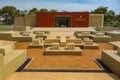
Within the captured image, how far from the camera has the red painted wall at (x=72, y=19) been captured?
41312 millimetres

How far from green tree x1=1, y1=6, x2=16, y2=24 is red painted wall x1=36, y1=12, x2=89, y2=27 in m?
33.7

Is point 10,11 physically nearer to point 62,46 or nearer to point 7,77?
point 62,46

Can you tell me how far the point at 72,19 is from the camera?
136 ft

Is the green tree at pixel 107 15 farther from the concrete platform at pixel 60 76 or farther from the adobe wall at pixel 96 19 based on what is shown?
the concrete platform at pixel 60 76

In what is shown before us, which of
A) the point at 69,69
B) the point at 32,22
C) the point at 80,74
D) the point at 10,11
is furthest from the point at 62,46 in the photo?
the point at 10,11

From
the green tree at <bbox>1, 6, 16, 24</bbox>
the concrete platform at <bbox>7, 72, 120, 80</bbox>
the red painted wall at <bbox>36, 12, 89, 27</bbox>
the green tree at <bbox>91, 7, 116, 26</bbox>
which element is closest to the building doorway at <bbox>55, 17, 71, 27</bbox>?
the red painted wall at <bbox>36, 12, 89, 27</bbox>

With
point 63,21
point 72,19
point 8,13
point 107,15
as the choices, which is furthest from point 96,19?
point 8,13

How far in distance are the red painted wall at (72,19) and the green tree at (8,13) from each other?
111 feet

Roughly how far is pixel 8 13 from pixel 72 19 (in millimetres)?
38230

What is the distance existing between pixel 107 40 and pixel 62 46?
6600 mm

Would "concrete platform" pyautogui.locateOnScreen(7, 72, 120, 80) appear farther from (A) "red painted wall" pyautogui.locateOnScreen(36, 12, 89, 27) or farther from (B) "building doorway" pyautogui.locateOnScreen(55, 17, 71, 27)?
(B) "building doorway" pyautogui.locateOnScreen(55, 17, 71, 27)

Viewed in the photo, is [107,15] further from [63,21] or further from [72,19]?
[72,19]

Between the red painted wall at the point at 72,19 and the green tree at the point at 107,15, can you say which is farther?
the green tree at the point at 107,15

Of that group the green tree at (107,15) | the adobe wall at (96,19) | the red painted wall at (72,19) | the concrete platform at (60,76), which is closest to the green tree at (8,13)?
the green tree at (107,15)
